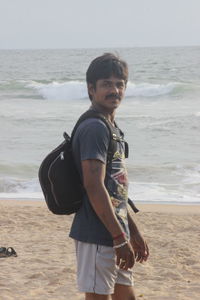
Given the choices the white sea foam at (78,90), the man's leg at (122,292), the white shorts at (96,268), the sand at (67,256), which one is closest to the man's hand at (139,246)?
the man's leg at (122,292)

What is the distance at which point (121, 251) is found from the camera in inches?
105

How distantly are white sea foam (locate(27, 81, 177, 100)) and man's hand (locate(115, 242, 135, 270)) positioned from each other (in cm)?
2747

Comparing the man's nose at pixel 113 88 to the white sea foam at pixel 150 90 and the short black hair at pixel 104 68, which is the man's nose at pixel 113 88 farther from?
the white sea foam at pixel 150 90

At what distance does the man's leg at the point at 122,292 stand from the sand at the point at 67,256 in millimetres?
1707

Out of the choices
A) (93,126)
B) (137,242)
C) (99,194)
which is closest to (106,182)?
(99,194)

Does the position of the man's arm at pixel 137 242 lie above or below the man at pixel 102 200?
below

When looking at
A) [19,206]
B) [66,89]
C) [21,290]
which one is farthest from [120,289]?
[66,89]

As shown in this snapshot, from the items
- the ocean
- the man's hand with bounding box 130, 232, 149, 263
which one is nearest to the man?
the man's hand with bounding box 130, 232, 149, 263

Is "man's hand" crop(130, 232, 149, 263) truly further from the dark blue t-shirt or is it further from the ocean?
the ocean

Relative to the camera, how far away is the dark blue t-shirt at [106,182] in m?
2.63

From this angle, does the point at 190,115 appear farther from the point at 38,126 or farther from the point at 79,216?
the point at 79,216

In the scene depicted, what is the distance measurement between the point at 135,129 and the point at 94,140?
607 inches

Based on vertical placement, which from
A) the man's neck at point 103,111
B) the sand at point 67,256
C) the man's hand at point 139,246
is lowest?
the sand at point 67,256

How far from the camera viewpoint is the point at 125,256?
8.79 ft
